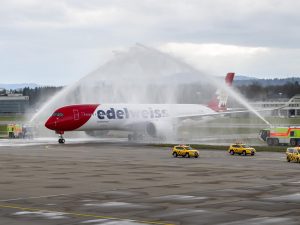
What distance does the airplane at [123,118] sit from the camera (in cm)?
8275

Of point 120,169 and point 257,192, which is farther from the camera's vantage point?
point 120,169

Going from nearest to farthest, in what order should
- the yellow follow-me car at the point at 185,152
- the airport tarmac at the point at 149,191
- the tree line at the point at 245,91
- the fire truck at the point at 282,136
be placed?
the airport tarmac at the point at 149,191 < the yellow follow-me car at the point at 185,152 < the fire truck at the point at 282,136 < the tree line at the point at 245,91

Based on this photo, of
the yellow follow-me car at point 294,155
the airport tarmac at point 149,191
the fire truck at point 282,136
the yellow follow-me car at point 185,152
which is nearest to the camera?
the airport tarmac at point 149,191

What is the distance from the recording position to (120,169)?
156 feet

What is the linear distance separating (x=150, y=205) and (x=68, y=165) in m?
23.9

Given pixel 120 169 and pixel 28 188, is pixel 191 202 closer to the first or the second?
pixel 28 188

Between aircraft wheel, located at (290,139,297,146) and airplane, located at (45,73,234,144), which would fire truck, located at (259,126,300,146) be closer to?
aircraft wheel, located at (290,139,297,146)

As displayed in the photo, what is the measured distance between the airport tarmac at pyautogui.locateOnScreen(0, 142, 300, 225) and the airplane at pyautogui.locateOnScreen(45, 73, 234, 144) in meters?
24.0

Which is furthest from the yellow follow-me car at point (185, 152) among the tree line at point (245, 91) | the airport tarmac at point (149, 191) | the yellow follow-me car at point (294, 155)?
the tree line at point (245, 91)

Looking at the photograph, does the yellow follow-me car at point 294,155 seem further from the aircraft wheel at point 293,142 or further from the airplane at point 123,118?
the airplane at point 123,118

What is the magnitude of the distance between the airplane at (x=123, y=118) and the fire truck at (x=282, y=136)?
11.9 meters

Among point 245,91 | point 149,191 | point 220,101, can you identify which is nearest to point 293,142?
point 220,101

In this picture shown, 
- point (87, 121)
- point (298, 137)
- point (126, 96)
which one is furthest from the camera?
point (126, 96)

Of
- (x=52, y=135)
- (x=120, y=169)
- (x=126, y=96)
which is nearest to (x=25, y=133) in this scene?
(x=52, y=135)
